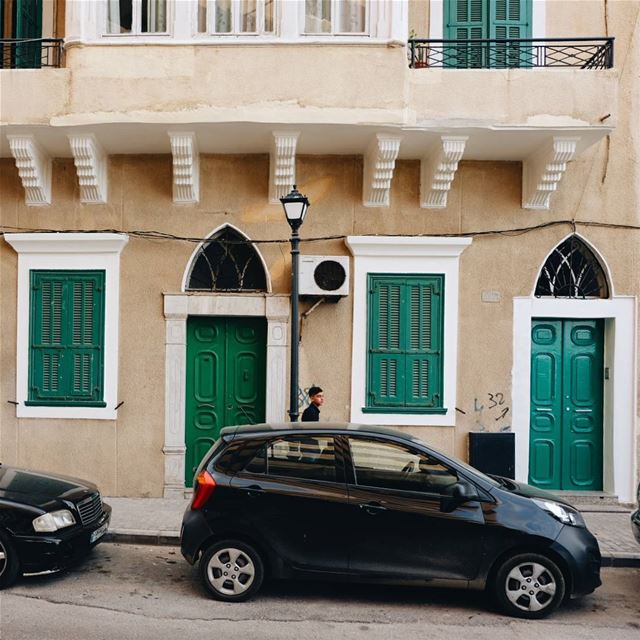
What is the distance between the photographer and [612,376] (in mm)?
10148

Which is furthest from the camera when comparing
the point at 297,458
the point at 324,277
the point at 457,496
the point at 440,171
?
the point at 324,277

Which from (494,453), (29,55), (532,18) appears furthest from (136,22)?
(494,453)

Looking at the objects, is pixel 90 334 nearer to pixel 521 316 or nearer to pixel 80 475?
pixel 80 475

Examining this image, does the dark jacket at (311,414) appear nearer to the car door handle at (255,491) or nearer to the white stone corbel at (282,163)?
the car door handle at (255,491)

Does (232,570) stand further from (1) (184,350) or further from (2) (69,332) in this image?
(2) (69,332)

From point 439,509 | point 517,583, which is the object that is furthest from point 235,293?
point 517,583

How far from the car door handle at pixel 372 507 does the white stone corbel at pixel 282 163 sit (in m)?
5.23

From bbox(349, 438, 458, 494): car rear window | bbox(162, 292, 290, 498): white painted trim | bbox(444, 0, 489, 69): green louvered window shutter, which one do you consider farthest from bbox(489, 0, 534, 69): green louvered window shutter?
bbox(349, 438, 458, 494): car rear window

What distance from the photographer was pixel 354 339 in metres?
10.1

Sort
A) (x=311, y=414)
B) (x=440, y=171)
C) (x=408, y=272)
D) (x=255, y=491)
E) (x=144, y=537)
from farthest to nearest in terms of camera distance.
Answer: (x=408, y=272), (x=440, y=171), (x=311, y=414), (x=144, y=537), (x=255, y=491)

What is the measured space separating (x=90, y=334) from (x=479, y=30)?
23.6 feet

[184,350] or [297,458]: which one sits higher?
[184,350]

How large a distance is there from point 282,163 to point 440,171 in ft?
7.19

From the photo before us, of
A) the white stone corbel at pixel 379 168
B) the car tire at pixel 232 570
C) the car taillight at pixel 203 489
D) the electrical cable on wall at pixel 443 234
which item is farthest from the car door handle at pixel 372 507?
the white stone corbel at pixel 379 168
